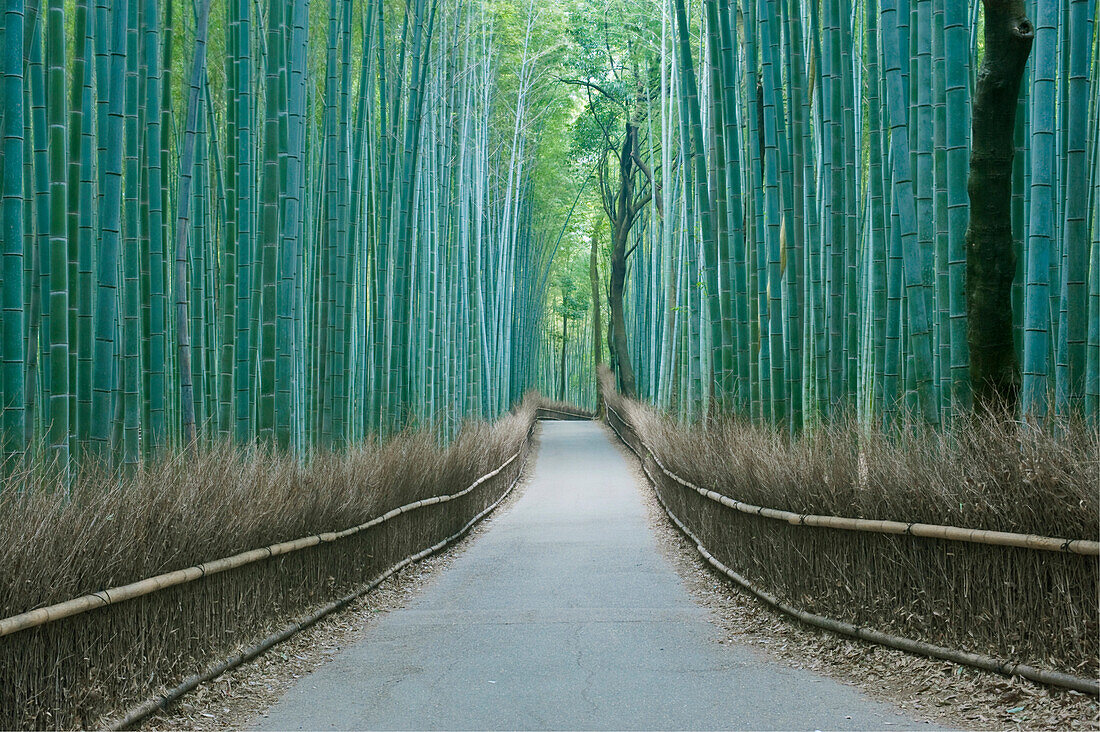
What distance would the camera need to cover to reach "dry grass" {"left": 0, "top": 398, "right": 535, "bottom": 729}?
104 inches

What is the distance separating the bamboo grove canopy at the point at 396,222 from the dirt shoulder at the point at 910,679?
3.22 feet

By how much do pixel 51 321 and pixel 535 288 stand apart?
61.7 ft

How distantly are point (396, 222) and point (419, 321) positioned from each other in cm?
107

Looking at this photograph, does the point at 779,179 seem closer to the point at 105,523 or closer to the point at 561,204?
the point at 105,523

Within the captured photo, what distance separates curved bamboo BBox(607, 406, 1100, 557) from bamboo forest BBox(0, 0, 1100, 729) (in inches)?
1.0

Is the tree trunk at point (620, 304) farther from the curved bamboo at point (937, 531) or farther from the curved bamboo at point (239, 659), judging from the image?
the curved bamboo at point (937, 531)

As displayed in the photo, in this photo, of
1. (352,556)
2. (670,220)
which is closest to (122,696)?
(352,556)

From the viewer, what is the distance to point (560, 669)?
12.4 ft

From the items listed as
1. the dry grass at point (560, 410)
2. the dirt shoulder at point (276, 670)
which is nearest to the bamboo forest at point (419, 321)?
the dirt shoulder at point (276, 670)

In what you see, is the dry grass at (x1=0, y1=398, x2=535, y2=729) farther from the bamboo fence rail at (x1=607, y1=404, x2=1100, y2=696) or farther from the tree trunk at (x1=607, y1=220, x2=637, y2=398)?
the tree trunk at (x1=607, y1=220, x2=637, y2=398)

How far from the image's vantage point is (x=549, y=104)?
16750 millimetres

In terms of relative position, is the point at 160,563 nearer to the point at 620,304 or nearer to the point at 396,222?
the point at 396,222

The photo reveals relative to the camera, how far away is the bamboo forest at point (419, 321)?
314cm

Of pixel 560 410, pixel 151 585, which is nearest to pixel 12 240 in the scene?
pixel 151 585
